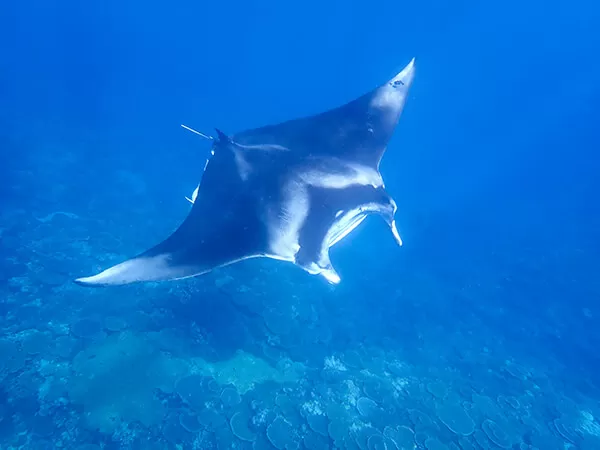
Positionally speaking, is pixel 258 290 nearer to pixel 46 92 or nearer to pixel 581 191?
pixel 581 191

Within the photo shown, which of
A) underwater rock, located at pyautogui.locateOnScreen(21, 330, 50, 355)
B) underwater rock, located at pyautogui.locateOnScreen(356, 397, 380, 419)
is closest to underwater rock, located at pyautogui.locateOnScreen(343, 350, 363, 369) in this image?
underwater rock, located at pyautogui.locateOnScreen(356, 397, 380, 419)

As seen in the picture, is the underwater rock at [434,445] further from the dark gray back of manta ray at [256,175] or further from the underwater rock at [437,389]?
the dark gray back of manta ray at [256,175]

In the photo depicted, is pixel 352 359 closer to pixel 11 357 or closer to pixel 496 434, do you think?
pixel 496 434

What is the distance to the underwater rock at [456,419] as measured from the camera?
324 inches

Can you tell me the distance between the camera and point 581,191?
33.2 m

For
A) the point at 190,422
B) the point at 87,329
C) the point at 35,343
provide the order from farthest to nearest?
the point at 87,329, the point at 35,343, the point at 190,422

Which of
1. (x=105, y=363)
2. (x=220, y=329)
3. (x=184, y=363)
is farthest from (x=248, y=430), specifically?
(x=105, y=363)

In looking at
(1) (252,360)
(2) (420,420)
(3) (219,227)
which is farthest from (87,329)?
(2) (420,420)

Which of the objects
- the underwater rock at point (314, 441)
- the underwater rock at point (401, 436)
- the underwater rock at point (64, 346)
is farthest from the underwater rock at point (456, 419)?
the underwater rock at point (64, 346)

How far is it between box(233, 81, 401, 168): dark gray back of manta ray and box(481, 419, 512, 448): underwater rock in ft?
23.5

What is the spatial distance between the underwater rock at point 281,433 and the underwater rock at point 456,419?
12.4 feet

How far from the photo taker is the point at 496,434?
27.6ft

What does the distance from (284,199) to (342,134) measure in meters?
2.34

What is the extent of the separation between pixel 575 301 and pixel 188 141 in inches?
1216
